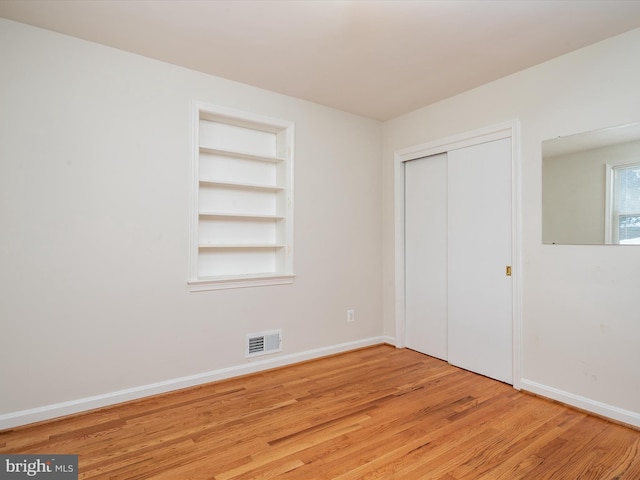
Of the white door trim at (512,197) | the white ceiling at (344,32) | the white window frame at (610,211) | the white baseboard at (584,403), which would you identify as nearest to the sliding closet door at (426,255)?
the white door trim at (512,197)

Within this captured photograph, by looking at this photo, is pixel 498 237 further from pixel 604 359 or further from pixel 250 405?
pixel 250 405

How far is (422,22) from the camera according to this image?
225cm

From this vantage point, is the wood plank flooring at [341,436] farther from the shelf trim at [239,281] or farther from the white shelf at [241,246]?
the white shelf at [241,246]

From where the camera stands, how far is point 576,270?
8.41 ft

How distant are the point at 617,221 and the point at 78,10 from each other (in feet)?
12.0

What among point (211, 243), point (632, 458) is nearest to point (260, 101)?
point (211, 243)

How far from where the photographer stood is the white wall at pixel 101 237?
2297mm

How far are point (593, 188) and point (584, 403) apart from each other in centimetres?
150

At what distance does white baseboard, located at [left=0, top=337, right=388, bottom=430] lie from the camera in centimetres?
229

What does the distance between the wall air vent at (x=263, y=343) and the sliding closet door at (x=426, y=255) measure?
1.51 metres

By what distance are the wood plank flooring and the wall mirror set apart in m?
1.26

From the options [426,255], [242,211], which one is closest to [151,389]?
[242,211]

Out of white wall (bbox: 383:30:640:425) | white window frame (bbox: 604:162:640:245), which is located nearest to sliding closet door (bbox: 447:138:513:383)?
white wall (bbox: 383:30:640:425)

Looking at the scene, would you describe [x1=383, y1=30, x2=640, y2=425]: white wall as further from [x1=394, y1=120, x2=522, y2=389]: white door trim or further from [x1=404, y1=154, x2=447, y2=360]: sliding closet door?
[x1=404, y1=154, x2=447, y2=360]: sliding closet door
